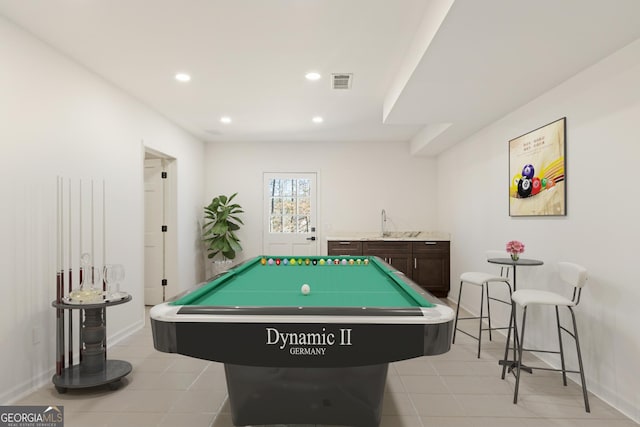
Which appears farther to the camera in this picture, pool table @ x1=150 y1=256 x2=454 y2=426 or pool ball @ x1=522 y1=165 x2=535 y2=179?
pool ball @ x1=522 y1=165 x2=535 y2=179

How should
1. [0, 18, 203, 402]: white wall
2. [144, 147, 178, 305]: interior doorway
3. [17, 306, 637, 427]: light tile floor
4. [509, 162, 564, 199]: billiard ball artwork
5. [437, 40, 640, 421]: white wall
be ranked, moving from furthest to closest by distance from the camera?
[144, 147, 178, 305]: interior doorway < [509, 162, 564, 199]: billiard ball artwork < [0, 18, 203, 402]: white wall < [437, 40, 640, 421]: white wall < [17, 306, 637, 427]: light tile floor

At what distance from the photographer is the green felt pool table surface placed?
205 cm

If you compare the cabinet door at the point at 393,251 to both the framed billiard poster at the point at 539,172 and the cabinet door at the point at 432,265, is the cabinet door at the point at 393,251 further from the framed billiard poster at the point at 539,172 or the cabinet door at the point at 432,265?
the framed billiard poster at the point at 539,172

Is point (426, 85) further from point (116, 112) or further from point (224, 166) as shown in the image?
point (224, 166)

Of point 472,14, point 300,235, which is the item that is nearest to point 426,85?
point 472,14

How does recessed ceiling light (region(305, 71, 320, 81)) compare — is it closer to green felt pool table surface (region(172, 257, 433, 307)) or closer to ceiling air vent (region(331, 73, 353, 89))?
ceiling air vent (region(331, 73, 353, 89))

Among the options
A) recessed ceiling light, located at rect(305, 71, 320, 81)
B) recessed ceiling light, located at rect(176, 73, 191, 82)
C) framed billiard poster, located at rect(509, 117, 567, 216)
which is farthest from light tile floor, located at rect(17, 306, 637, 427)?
recessed ceiling light, located at rect(305, 71, 320, 81)

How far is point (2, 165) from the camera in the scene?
2.70 m

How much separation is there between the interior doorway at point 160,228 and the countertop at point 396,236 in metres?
2.39

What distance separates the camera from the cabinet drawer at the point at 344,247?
633 cm

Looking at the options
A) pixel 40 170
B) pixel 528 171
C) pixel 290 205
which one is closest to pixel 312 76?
pixel 528 171

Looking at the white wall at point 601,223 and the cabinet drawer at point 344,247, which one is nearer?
the white wall at point 601,223

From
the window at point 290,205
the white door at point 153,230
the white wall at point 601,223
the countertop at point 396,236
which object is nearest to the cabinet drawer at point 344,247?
the countertop at point 396,236

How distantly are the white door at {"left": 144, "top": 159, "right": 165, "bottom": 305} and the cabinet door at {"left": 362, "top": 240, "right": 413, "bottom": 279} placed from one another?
2994 millimetres
